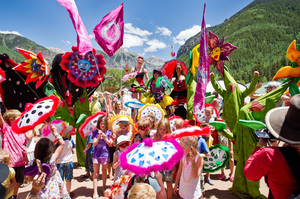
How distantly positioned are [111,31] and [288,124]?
3.73 metres

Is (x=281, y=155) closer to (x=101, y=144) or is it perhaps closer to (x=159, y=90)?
(x=101, y=144)

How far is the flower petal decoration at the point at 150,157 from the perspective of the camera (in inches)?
61.1

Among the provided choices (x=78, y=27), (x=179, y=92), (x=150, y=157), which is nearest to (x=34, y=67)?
(x=78, y=27)

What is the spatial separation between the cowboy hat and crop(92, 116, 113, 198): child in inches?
103

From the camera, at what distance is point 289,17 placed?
103312 mm

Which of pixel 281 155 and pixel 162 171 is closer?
pixel 281 155

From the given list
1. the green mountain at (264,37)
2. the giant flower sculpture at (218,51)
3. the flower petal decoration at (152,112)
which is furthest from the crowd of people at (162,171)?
the green mountain at (264,37)

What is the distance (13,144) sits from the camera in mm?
2734

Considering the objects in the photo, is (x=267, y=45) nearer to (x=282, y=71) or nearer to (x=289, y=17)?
(x=289, y=17)

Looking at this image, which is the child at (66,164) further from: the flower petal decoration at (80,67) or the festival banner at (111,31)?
the festival banner at (111,31)

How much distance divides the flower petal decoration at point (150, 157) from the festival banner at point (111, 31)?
2631 millimetres

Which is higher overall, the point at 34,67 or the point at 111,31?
the point at 111,31

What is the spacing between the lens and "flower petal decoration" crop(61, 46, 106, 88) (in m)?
4.37

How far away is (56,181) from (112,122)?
5.01ft
